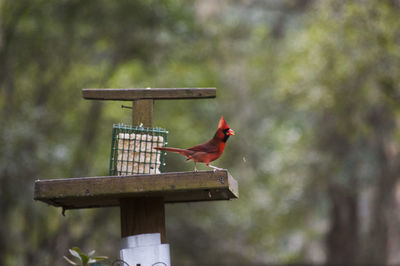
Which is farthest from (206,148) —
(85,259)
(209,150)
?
(85,259)

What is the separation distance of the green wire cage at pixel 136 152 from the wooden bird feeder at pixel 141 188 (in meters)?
0.07

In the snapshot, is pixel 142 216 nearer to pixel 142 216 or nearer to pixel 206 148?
pixel 142 216

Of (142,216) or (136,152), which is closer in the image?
(142,216)

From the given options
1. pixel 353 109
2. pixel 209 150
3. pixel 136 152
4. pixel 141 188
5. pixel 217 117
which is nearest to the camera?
pixel 141 188

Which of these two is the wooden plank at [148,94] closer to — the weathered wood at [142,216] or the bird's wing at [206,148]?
the bird's wing at [206,148]

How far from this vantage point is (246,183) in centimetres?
1681

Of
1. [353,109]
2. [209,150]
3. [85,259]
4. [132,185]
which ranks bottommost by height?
[85,259]

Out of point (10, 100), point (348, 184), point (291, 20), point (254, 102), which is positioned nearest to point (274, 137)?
point (254, 102)

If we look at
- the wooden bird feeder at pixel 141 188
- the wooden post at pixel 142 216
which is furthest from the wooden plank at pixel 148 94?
the wooden post at pixel 142 216

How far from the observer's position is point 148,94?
3672 mm

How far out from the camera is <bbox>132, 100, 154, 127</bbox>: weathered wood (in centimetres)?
367

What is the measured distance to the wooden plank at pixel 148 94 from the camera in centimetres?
360

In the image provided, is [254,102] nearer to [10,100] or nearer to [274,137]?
[274,137]

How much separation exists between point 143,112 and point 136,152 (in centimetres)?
23
